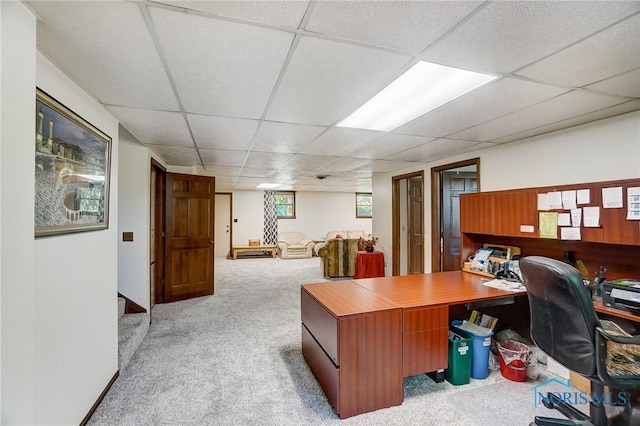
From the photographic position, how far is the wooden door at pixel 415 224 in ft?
17.4

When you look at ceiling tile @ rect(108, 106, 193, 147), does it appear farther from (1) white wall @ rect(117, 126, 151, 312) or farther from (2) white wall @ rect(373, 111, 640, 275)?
(2) white wall @ rect(373, 111, 640, 275)

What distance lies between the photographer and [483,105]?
7.03ft

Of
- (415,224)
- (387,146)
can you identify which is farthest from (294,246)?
(387,146)

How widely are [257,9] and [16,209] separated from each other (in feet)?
4.08

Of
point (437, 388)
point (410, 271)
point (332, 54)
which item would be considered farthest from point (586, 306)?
point (410, 271)

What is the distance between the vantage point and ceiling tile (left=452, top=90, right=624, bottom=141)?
202 cm

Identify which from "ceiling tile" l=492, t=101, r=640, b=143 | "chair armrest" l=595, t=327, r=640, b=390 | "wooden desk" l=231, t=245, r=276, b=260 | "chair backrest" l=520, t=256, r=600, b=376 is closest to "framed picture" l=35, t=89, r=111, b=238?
"chair backrest" l=520, t=256, r=600, b=376

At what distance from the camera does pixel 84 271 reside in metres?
1.84

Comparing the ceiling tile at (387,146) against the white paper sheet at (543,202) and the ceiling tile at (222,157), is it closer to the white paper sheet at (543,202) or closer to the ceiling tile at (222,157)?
the white paper sheet at (543,202)

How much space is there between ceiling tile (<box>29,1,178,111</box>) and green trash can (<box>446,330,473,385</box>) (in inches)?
110

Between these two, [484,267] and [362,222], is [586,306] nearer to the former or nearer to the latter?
→ [484,267]

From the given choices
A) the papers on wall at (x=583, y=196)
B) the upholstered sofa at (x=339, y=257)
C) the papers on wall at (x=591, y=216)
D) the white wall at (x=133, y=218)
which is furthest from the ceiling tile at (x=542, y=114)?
the white wall at (x=133, y=218)

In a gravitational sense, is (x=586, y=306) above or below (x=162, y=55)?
below

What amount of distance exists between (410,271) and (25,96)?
535 centimetres
